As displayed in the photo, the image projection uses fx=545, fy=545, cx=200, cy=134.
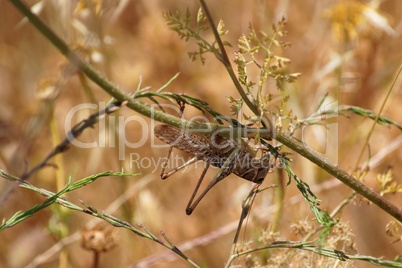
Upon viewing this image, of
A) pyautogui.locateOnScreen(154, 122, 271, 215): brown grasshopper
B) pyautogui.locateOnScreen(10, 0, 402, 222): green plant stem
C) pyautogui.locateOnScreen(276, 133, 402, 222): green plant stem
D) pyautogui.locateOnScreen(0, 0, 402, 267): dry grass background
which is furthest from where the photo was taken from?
pyautogui.locateOnScreen(0, 0, 402, 267): dry grass background

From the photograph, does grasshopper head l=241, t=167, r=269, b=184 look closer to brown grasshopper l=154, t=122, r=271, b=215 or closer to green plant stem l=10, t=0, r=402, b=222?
brown grasshopper l=154, t=122, r=271, b=215

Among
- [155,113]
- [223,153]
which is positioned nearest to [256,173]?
[223,153]

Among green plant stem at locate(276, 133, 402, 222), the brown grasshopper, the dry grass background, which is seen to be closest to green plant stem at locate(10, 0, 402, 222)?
green plant stem at locate(276, 133, 402, 222)

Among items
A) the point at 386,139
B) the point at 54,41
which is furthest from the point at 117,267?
the point at 54,41

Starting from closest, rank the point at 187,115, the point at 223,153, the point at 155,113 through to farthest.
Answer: the point at 155,113
the point at 223,153
the point at 187,115

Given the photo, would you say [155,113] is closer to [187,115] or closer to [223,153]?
[223,153]

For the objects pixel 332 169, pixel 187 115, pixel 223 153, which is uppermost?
pixel 187 115

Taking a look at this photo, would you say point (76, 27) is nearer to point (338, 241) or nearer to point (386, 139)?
point (338, 241)
